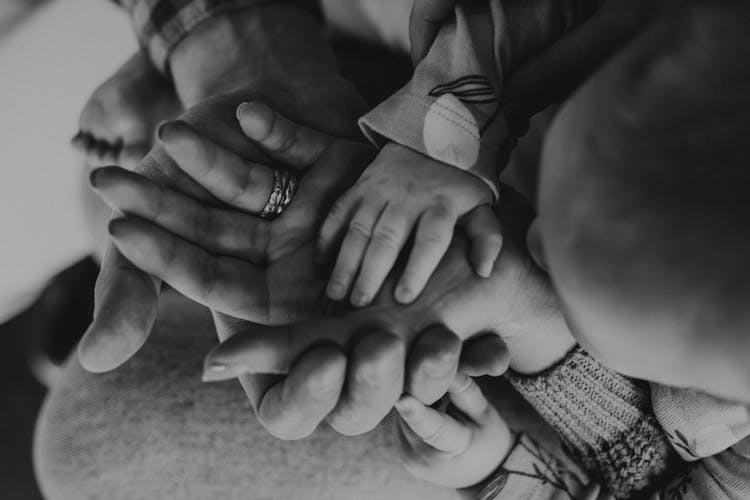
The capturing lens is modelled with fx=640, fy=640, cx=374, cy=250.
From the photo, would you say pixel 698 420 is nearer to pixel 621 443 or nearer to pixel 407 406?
pixel 621 443

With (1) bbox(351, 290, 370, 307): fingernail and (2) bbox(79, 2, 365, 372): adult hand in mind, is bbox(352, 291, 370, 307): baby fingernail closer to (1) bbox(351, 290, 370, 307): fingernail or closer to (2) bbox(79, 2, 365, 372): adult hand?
(1) bbox(351, 290, 370, 307): fingernail

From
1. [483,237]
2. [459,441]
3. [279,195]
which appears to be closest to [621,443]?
[459,441]

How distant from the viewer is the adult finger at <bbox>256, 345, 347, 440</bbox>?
0.39 meters

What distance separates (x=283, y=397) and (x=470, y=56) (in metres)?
0.30

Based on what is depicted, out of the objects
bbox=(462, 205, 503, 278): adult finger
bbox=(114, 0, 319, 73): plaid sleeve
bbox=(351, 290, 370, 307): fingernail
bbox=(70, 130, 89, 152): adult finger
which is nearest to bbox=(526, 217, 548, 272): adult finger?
bbox=(462, 205, 503, 278): adult finger

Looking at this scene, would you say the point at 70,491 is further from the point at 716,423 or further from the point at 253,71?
the point at 716,423

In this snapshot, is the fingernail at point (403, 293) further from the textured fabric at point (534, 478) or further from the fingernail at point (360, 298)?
the textured fabric at point (534, 478)

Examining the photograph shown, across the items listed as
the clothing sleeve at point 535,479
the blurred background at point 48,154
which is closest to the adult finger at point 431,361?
the clothing sleeve at point 535,479

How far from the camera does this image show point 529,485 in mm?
595

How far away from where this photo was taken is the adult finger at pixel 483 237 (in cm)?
47

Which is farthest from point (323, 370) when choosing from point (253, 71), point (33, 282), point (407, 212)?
point (33, 282)

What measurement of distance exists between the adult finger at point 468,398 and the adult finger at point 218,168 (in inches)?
8.5

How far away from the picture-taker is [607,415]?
0.57 m

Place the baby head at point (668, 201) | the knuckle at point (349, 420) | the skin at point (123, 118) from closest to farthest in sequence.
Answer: the baby head at point (668, 201), the knuckle at point (349, 420), the skin at point (123, 118)
